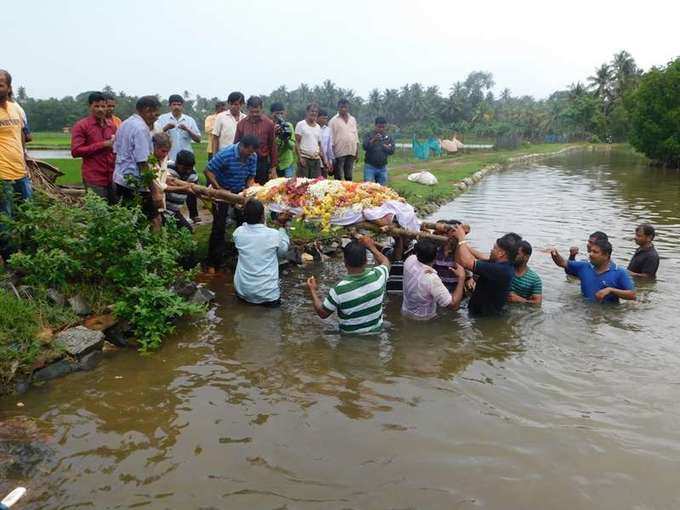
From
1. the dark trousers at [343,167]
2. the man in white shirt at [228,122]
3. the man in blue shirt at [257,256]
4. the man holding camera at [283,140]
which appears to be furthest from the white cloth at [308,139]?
the man in blue shirt at [257,256]

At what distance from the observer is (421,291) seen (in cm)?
646

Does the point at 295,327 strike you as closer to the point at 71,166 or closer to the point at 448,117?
the point at 71,166

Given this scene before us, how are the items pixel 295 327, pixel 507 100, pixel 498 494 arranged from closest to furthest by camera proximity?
pixel 498 494 → pixel 295 327 → pixel 507 100

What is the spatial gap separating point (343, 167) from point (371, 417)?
821 centimetres

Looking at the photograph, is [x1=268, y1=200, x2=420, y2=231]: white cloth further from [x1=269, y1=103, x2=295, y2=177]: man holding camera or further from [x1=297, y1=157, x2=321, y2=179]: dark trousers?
[x1=297, y1=157, x2=321, y2=179]: dark trousers

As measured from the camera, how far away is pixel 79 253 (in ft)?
19.5

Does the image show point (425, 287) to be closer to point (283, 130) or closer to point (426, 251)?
point (426, 251)

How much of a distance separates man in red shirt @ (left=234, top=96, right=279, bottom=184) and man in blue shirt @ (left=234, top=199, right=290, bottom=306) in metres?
2.25

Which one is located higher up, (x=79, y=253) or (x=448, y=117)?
(x=448, y=117)

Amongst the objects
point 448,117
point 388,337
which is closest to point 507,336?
point 388,337

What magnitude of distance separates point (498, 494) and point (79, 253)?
4712mm

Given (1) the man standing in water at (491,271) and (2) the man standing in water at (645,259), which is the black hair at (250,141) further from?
(2) the man standing in water at (645,259)

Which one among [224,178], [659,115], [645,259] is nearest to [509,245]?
[645,259]

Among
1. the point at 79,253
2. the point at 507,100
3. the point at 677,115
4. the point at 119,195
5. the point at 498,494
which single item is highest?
the point at 507,100
